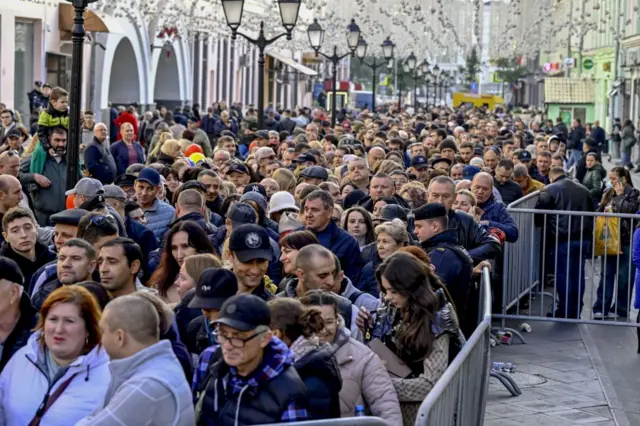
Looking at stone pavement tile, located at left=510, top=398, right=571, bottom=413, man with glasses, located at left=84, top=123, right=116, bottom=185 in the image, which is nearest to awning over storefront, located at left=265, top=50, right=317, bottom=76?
man with glasses, located at left=84, top=123, right=116, bottom=185

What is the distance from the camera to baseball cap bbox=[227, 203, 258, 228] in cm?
1052

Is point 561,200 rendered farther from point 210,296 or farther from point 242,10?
point 210,296

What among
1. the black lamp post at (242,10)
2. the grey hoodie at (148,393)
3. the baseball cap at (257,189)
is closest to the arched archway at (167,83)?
the black lamp post at (242,10)

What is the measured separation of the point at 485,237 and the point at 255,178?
4576 mm

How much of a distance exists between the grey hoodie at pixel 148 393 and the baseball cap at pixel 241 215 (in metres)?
4.78

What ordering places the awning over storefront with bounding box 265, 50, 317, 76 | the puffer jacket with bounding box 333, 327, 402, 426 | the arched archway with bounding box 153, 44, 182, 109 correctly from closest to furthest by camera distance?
the puffer jacket with bounding box 333, 327, 402, 426 → the arched archway with bounding box 153, 44, 182, 109 → the awning over storefront with bounding box 265, 50, 317, 76

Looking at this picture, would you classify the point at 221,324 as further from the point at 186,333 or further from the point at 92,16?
the point at 92,16

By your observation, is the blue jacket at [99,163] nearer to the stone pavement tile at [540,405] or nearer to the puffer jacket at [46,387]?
the stone pavement tile at [540,405]

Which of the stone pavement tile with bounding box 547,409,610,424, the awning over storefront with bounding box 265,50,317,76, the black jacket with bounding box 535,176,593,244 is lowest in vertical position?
the stone pavement tile with bounding box 547,409,610,424

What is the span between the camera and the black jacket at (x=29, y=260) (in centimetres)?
942

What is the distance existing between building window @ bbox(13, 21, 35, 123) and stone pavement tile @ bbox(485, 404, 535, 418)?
25927 millimetres

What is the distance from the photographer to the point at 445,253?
9977mm

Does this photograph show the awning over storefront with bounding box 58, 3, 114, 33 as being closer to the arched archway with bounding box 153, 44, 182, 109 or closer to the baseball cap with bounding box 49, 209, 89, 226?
the arched archway with bounding box 153, 44, 182, 109

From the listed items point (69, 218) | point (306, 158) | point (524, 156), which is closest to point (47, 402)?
point (69, 218)
